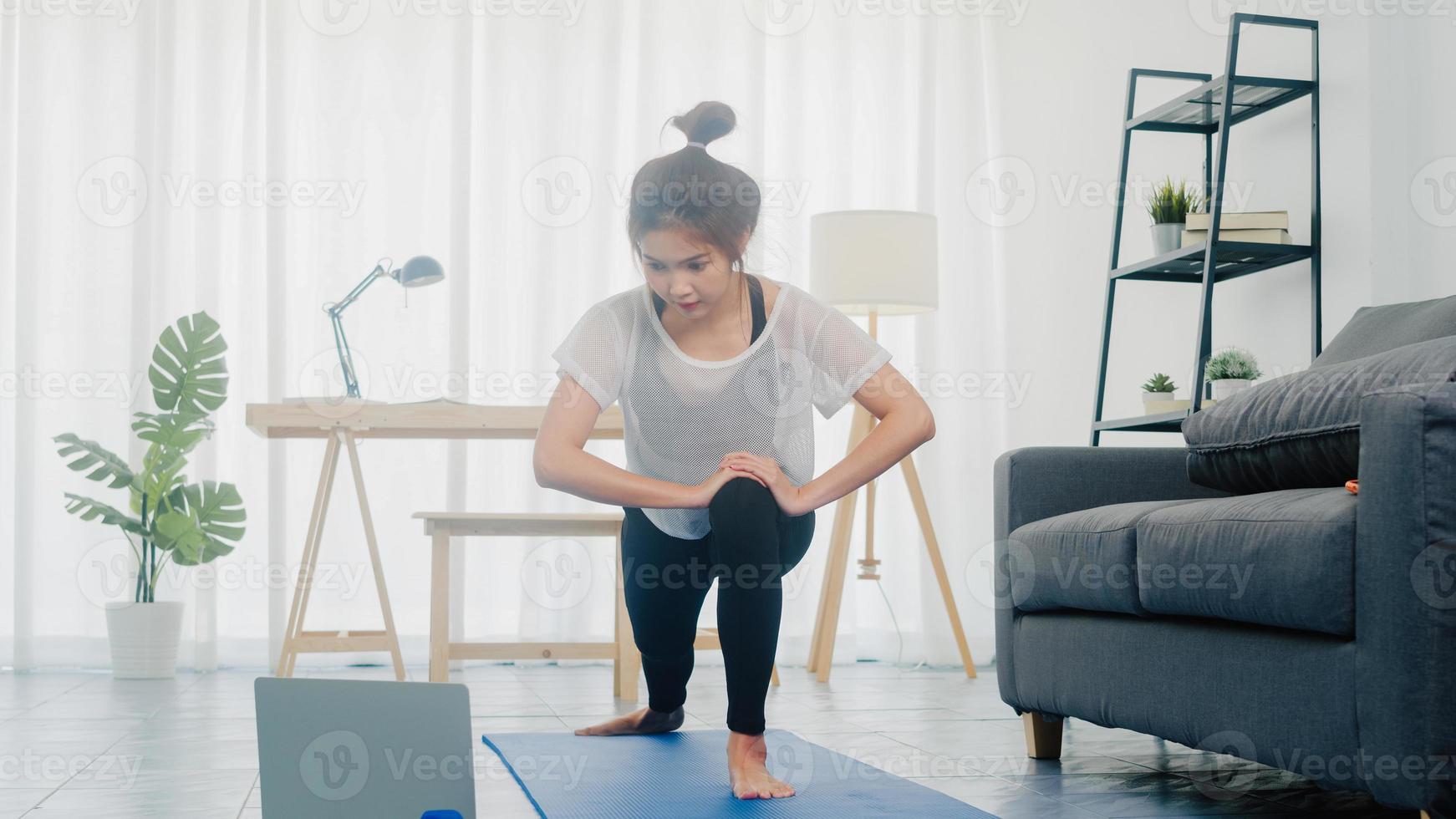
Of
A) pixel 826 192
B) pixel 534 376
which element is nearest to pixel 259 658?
pixel 534 376

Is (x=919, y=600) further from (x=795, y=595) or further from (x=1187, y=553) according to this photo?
(x=1187, y=553)

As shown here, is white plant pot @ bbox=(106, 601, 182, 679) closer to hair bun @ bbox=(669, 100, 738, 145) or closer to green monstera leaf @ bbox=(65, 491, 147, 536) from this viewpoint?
green monstera leaf @ bbox=(65, 491, 147, 536)

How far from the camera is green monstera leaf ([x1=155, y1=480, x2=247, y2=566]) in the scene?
363 cm

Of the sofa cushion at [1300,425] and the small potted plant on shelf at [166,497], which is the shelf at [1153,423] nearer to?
the sofa cushion at [1300,425]

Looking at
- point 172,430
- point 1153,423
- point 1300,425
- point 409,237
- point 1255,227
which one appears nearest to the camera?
point 1300,425

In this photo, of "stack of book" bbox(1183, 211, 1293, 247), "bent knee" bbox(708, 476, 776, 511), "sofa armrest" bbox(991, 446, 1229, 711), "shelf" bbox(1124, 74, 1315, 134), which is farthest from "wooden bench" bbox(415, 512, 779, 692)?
"shelf" bbox(1124, 74, 1315, 134)

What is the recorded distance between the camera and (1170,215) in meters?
3.37

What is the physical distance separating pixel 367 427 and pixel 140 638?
99cm

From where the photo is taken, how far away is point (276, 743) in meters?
1.29

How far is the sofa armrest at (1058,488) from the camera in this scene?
227cm

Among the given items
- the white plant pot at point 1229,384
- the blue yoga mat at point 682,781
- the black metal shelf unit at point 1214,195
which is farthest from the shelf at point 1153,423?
the blue yoga mat at point 682,781

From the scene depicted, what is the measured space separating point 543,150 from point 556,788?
2.85 m

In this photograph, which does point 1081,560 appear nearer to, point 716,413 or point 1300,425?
point 1300,425

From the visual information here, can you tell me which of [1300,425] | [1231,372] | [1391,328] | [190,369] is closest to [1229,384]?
[1231,372]
